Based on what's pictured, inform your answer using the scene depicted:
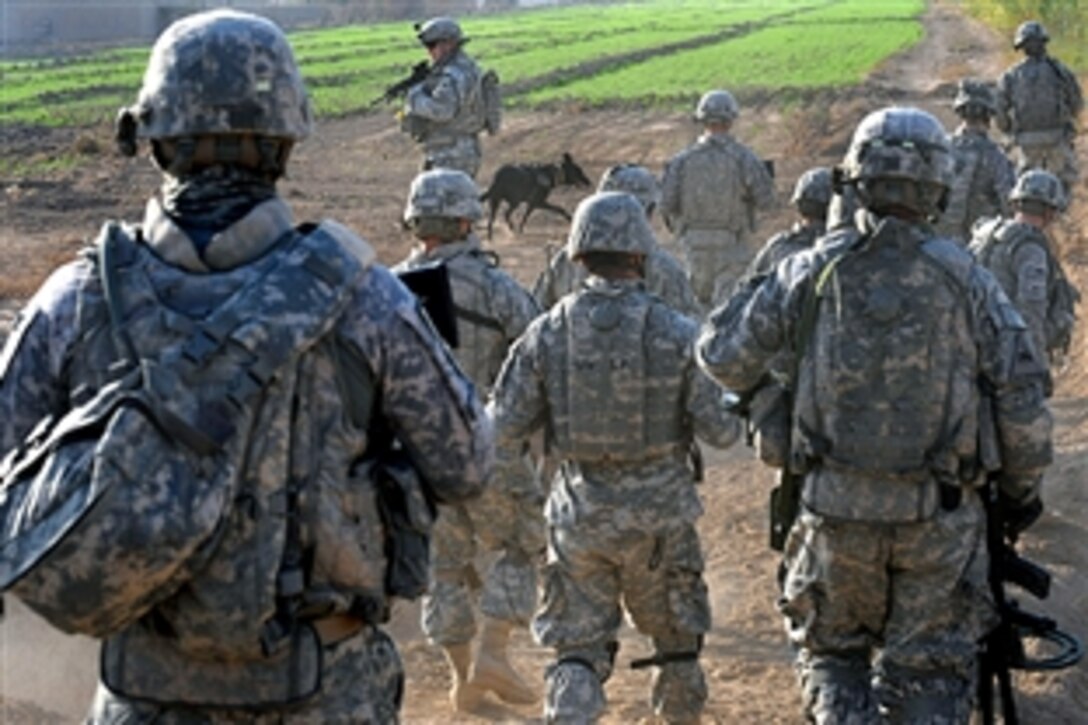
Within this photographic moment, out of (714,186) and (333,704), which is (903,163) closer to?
(333,704)

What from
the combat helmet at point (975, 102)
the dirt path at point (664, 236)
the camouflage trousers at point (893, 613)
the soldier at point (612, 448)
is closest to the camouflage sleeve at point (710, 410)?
the soldier at point (612, 448)

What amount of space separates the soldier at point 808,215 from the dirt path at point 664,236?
161cm

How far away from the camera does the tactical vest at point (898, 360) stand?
614 centimetres

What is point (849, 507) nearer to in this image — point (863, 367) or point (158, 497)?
point (863, 367)

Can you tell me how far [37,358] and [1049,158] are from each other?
15.4m

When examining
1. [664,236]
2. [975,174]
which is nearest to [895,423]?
[975,174]

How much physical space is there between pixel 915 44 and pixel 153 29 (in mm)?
35989

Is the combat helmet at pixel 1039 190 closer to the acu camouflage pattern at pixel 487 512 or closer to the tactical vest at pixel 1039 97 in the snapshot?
the acu camouflage pattern at pixel 487 512

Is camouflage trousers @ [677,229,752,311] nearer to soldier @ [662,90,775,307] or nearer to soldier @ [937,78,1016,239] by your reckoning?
soldier @ [662,90,775,307]

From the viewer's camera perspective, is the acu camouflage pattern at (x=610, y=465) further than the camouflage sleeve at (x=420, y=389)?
Yes

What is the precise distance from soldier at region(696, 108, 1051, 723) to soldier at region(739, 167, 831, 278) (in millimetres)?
3566

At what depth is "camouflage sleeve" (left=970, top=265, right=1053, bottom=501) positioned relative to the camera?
6145 mm

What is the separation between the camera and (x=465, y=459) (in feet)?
14.4

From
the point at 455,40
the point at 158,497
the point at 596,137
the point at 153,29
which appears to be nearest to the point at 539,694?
the point at 158,497
